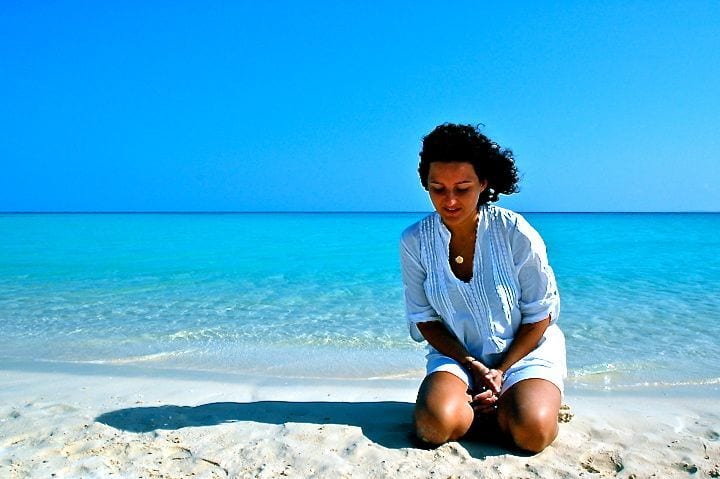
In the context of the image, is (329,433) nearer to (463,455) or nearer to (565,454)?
(463,455)

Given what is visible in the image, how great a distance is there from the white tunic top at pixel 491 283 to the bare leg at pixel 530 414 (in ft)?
0.72

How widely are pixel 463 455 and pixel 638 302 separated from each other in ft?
20.3

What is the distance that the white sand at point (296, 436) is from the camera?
117 inches

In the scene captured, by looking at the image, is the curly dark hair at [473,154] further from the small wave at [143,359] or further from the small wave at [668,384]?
the small wave at [143,359]

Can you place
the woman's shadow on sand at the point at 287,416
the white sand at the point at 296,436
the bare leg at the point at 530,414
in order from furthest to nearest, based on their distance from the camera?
the woman's shadow on sand at the point at 287,416
the bare leg at the point at 530,414
the white sand at the point at 296,436

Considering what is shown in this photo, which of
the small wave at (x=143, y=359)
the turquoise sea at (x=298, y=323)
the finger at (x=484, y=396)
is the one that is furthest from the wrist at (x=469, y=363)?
the small wave at (x=143, y=359)

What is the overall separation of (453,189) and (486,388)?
3.50 feet

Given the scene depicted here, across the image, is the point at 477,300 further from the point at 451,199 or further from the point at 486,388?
the point at 451,199

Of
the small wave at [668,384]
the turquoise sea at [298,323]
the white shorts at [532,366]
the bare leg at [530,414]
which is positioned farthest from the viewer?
the turquoise sea at [298,323]

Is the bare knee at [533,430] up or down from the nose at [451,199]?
down

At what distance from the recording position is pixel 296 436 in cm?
339

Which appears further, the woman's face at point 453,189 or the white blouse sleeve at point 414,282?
the white blouse sleeve at point 414,282

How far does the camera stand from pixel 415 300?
11.9ft

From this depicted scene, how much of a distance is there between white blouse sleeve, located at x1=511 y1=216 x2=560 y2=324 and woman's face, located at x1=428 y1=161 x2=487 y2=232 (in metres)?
0.32
